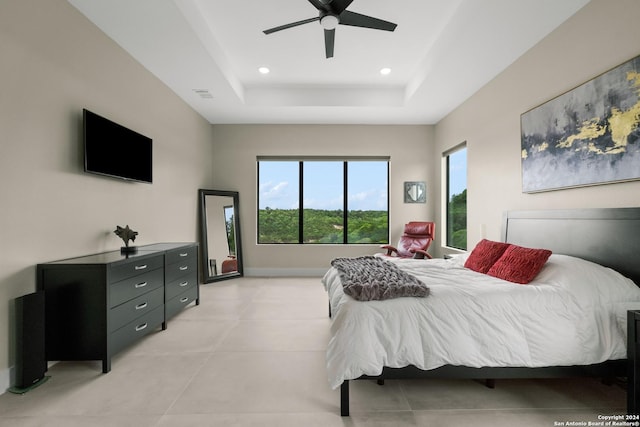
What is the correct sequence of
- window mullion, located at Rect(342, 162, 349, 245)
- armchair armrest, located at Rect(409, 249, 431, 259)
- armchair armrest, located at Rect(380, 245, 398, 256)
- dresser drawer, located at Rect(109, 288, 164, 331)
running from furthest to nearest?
window mullion, located at Rect(342, 162, 349, 245), armchair armrest, located at Rect(380, 245, 398, 256), armchair armrest, located at Rect(409, 249, 431, 259), dresser drawer, located at Rect(109, 288, 164, 331)

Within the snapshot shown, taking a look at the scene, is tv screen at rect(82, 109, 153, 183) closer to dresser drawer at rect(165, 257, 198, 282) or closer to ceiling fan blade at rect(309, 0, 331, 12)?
dresser drawer at rect(165, 257, 198, 282)

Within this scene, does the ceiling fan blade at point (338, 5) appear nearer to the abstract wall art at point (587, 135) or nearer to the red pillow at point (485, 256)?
the abstract wall art at point (587, 135)

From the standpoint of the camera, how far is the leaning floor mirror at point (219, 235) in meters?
5.29

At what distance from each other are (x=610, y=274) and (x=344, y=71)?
3.64m

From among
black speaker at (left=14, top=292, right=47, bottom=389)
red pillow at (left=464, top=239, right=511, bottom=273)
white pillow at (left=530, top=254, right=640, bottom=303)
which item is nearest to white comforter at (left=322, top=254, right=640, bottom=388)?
white pillow at (left=530, top=254, right=640, bottom=303)

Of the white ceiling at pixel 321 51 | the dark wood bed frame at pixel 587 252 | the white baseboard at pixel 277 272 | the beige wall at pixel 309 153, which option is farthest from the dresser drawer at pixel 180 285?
the white ceiling at pixel 321 51

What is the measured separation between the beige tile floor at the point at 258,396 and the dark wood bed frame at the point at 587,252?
0.17 metres

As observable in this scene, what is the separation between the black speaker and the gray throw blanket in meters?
2.07

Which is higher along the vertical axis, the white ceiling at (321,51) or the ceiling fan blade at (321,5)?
the white ceiling at (321,51)

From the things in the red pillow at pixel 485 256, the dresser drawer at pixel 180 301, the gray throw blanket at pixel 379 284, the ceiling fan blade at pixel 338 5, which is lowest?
the dresser drawer at pixel 180 301

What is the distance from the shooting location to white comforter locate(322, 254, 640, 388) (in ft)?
6.01

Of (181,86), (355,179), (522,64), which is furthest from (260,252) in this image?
(522,64)

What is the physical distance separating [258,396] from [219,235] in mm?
3772

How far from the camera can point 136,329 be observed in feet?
8.77
